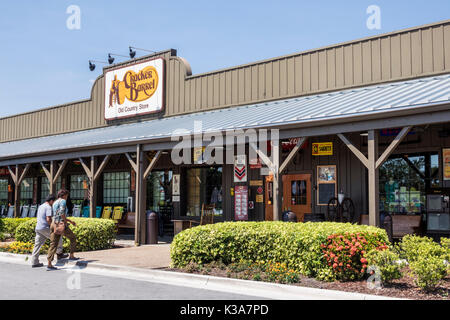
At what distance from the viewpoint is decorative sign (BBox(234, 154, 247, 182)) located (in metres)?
18.0

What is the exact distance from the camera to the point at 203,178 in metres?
19.4

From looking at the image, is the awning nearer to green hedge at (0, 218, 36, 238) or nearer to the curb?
green hedge at (0, 218, 36, 238)

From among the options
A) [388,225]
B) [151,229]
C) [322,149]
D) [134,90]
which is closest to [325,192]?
[322,149]

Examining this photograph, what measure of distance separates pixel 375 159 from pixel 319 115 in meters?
1.76

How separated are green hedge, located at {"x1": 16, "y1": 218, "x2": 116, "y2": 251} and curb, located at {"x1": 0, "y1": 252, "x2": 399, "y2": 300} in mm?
2304

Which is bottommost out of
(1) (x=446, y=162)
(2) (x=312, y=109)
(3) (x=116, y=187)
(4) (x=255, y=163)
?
(3) (x=116, y=187)

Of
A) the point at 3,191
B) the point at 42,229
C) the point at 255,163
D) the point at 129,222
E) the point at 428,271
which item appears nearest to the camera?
the point at 428,271

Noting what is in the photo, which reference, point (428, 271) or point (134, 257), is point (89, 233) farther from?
point (428, 271)

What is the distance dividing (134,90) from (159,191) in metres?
4.73

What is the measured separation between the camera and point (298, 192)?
54.8 ft

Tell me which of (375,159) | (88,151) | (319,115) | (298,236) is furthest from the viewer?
(88,151)

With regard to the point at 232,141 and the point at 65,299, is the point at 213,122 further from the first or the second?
the point at 65,299

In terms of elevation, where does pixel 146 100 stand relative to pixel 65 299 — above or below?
above
